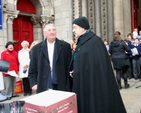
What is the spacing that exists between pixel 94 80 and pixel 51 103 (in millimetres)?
988

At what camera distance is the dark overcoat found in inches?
133

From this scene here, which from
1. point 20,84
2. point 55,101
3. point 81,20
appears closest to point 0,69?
point 55,101

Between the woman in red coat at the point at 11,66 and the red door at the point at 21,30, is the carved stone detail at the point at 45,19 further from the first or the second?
the woman in red coat at the point at 11,66

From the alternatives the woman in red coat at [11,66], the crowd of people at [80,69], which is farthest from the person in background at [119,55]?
the crowd of people at [80,69]

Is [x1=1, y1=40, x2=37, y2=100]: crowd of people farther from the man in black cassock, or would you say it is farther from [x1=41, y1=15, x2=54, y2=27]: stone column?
the man in black cassock

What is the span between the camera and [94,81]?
287cm

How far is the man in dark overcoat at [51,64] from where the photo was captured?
338 centimetres

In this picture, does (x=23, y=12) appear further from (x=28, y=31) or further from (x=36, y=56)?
(x=36, y=56)

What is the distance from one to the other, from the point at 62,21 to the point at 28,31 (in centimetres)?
169

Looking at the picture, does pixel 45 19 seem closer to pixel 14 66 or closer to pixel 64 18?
pixel 64 18

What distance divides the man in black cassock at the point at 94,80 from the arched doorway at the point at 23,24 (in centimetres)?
691

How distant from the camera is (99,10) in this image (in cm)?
1043

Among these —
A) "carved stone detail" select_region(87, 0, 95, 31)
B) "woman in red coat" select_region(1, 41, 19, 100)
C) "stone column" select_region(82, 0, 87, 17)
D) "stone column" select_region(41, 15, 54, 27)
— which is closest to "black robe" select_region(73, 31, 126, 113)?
"woman in red coat" select_region(1, 41, 19, 100)

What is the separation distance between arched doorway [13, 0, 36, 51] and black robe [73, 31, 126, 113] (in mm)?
6912
